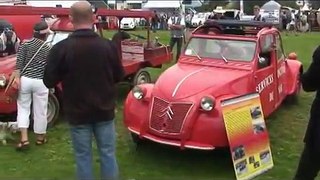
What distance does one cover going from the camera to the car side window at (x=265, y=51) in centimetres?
817

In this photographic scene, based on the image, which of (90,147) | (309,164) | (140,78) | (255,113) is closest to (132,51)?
(140,78)

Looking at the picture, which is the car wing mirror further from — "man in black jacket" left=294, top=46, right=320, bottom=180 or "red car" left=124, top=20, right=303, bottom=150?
"man in black jacket" left=294, top=46, right=320, bottom=180

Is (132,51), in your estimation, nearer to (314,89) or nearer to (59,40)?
(59,40)

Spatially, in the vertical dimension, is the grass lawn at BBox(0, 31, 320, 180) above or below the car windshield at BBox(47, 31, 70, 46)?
below

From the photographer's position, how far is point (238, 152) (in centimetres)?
625

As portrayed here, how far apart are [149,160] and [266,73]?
231cm

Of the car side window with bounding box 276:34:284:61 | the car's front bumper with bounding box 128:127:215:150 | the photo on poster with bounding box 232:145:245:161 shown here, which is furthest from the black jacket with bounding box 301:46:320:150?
the car side window with bounding box 276:34:284:61

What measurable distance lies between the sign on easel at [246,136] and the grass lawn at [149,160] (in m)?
0.23

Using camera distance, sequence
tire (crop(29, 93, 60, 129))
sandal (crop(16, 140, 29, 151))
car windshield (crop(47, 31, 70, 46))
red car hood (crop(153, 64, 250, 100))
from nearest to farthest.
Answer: red car hood (crop(153, 64, 250, 100))
sandal (crop(16, 140, 29, 151))
tire (crop(29, 93, 60, 129))
car windshield (crop(47, 31, 70, 46))

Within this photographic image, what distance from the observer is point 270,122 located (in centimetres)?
909

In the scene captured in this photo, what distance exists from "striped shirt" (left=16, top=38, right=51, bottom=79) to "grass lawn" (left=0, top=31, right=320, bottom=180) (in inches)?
42.8

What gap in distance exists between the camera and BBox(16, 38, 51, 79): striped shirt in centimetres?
717

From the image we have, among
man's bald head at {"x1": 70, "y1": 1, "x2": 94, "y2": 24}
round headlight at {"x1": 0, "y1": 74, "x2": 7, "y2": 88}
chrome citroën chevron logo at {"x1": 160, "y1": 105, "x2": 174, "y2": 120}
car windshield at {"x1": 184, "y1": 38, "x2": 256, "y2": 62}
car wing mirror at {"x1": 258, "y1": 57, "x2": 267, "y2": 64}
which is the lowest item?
chrome citroën chevron logo at {"x1": 160, "y1": 105, "x2": 174, "y2": 120}

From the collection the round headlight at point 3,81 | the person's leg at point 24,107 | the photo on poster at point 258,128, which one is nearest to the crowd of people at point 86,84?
the photo on poster at point 258,128
